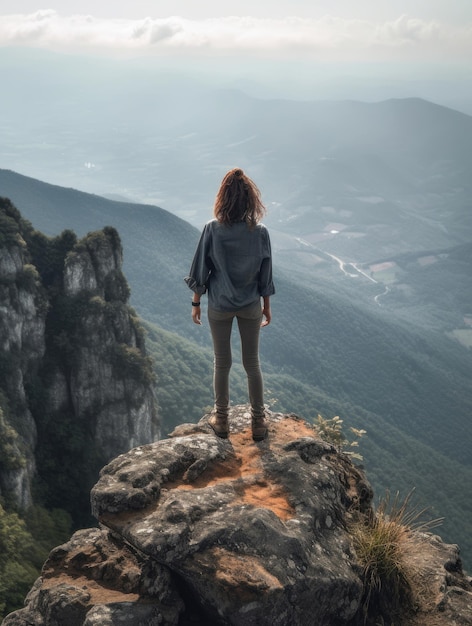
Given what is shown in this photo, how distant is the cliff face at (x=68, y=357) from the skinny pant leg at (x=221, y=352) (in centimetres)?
4661

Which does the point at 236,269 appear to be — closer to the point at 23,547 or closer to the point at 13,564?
the point at 13,564

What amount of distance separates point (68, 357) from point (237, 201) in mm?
56441

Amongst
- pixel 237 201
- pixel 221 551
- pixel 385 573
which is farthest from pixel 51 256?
pixel 385 573

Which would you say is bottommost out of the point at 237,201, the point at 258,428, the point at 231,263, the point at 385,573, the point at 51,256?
the point at 385,573

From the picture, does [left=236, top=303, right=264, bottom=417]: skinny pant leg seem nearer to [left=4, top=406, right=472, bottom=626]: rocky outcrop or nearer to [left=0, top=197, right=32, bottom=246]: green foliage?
[left=4, top=406, right=472, bottom=626]: rocky outcrop

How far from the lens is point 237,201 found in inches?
416

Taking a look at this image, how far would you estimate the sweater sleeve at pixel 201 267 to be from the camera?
1089 cm

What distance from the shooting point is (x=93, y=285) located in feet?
215

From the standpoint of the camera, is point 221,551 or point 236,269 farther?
point 236,269

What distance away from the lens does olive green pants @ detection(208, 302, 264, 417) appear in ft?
36.9

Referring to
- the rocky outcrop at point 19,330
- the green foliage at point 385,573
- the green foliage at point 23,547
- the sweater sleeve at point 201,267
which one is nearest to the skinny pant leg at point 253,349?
the sweater sleeve at point 201,267

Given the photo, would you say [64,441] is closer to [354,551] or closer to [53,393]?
→ [53,393]

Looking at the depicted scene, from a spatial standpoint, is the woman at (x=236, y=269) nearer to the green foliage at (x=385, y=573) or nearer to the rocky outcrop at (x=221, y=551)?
the rocky outcrop at (x=221, y=551)

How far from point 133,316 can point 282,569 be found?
212 feet
